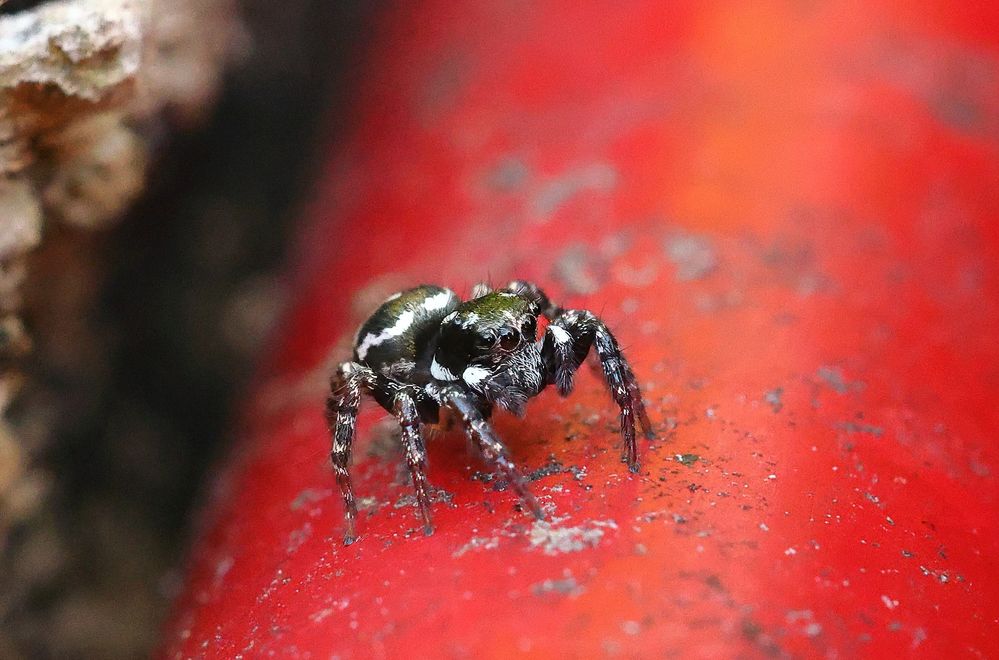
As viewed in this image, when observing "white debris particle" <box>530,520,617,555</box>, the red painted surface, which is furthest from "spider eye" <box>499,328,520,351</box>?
"white debris particle" <box>530,520,617,555</box>

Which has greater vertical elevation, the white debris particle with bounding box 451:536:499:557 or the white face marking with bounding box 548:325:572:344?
the white face marking with bounding box 548:325:572:344

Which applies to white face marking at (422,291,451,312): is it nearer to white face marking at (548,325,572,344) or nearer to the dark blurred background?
white face marking at (548,325,572,344)

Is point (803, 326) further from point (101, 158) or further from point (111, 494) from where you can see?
point (111, 494)

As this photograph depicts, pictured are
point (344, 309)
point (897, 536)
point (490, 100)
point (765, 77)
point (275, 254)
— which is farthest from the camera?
point (275, 254)

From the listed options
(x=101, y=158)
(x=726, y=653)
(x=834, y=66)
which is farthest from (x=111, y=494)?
(x=834, y=66)

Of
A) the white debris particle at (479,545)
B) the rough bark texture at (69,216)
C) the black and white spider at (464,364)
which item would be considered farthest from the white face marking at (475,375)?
the rough bark texture at (69,216)

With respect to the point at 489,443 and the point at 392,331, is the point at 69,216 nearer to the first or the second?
the point at 392,331
